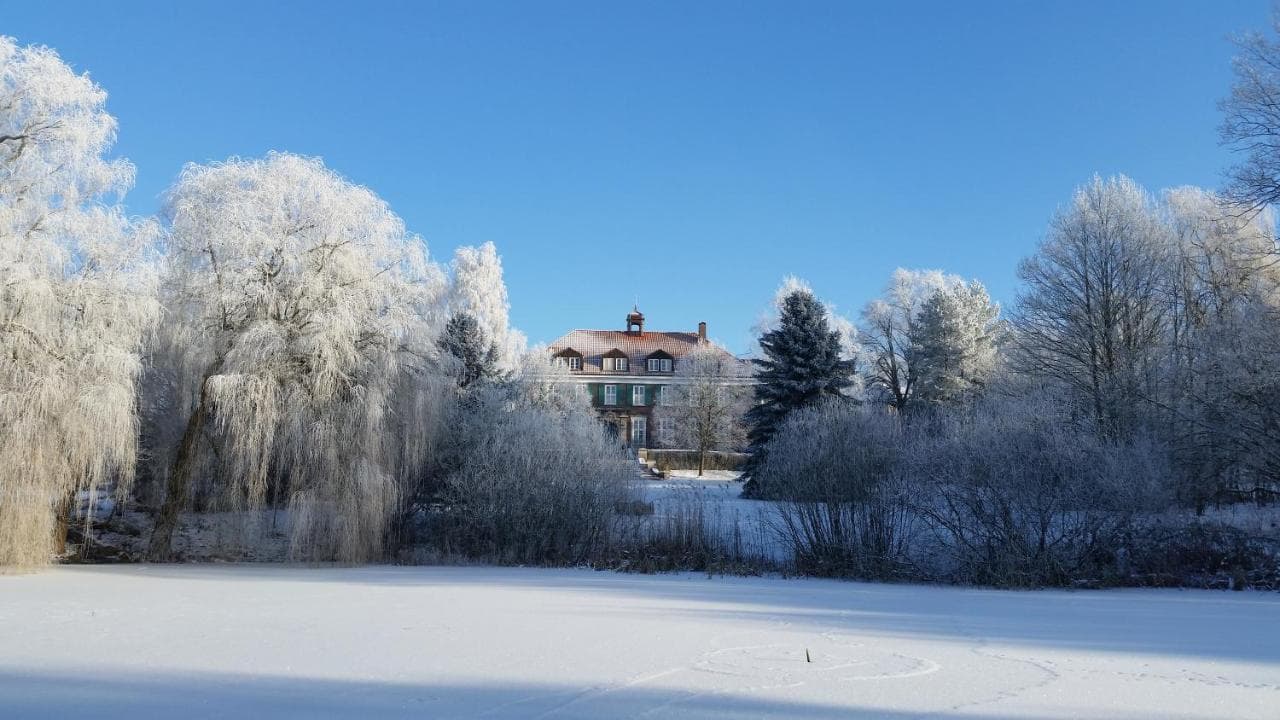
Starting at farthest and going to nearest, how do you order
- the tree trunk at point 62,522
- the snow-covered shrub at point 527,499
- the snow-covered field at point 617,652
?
the snow-covered shrub at point 527,499, the tree trunk at point 62,522, the snow-covered field at point 617,652

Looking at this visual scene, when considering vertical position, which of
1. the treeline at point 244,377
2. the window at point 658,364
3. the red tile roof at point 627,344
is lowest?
the treeline at point 244,377

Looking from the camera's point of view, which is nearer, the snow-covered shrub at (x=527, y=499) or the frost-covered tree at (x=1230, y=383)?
the frost-covered tree at (x=1230, y=383)

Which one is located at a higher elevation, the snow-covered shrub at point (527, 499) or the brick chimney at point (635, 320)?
the brick chimney at point (635, 320)

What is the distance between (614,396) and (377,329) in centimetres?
4193

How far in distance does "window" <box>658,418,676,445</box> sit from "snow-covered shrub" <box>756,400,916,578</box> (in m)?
35.4

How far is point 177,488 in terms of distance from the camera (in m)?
18.2

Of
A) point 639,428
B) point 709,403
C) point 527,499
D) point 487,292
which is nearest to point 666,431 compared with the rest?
point 639,428

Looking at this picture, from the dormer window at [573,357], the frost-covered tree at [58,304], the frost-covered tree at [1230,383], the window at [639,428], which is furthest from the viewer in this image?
the dormer window at [573,357]

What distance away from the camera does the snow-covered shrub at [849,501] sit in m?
17.0

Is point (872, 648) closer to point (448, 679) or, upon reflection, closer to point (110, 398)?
point (448, 679)

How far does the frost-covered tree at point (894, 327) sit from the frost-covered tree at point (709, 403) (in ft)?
24.2

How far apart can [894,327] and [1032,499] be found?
32056mm

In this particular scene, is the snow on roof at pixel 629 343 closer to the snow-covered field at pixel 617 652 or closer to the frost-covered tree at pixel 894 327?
the frost-covered tree at pixel 894 327

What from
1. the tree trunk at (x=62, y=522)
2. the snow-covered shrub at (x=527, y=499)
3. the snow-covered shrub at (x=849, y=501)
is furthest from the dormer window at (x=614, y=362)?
the tree trunk at (x=62, y=522)
